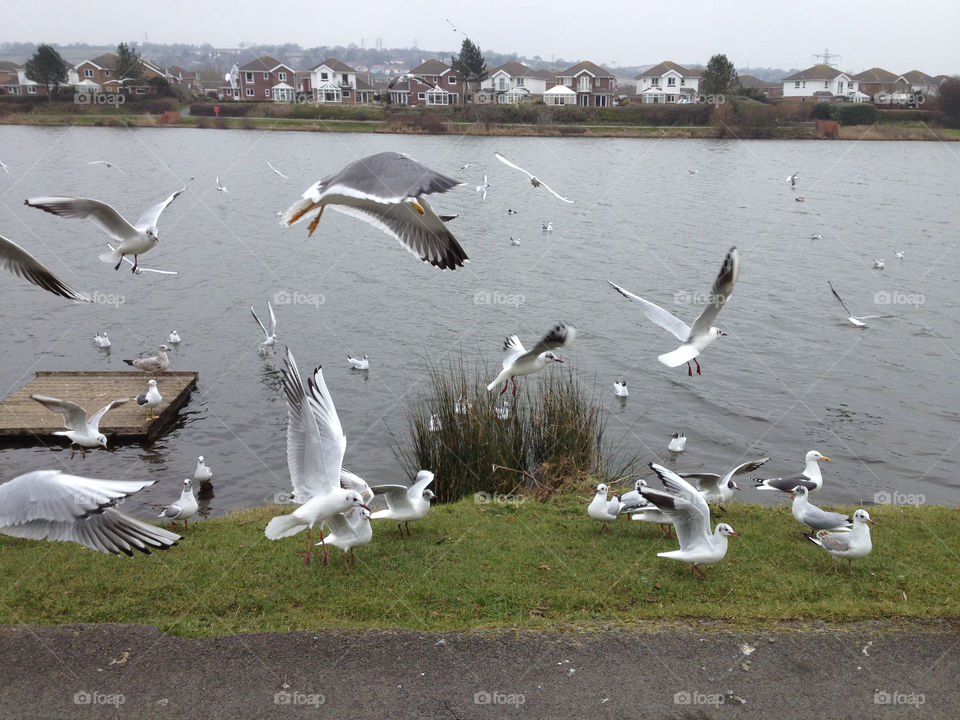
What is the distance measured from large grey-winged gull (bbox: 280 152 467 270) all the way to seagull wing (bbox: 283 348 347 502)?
1.39m

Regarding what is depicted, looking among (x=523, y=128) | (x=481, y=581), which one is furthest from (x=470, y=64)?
(x=481, y=581)

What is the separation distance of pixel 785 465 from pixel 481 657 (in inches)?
334

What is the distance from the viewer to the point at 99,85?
276 feet

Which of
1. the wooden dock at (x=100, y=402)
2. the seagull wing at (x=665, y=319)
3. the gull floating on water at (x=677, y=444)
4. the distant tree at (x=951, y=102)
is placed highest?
the distant tree at (x=951, y=102)

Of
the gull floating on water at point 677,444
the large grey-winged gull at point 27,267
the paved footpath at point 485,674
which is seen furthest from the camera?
the gull floating on water at point 677,444

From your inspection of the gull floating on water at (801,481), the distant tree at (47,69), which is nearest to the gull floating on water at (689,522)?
the gull floating on water at (801,481)

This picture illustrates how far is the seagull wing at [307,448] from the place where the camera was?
710 centimetres

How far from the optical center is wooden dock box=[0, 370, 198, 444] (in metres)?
13.3

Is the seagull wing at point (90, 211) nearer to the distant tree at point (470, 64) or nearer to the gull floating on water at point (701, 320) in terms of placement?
the gull floating on water at point (701, 320)

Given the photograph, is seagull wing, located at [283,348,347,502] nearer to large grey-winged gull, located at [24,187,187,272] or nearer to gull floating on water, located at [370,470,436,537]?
gull floating on water, located at [370,470,436,537]

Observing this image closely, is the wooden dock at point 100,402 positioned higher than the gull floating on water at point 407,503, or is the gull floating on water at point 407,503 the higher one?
the gull floating on water at point 407,503

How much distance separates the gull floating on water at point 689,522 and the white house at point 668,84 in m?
87.3

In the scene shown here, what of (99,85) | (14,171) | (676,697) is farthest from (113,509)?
(99,85)

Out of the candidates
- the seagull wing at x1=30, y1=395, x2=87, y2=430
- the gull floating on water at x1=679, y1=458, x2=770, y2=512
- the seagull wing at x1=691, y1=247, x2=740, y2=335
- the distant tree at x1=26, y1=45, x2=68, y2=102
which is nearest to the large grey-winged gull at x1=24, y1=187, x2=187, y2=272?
the seagull wing at x1=30, y1=395, x2=87, y2=430
